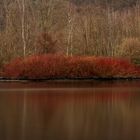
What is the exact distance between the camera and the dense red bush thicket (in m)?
47.6

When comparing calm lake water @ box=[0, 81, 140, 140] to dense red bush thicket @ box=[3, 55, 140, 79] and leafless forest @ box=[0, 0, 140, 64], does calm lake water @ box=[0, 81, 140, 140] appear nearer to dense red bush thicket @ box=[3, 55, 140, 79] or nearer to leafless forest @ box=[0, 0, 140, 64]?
dense red bush thicket @ box=[3, 55, 140, 79]

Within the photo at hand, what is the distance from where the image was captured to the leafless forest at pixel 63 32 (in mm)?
53781

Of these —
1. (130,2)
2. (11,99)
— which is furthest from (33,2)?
(11,99)

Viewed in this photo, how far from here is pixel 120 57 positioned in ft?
174

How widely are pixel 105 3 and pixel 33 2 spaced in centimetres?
3148

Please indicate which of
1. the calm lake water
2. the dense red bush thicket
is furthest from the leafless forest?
the calm lake water

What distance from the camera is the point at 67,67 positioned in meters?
48.4

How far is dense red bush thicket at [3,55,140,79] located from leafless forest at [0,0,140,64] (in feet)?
10.2

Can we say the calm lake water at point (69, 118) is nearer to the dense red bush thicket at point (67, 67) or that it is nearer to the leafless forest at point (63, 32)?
the dense red bush thicket at point (67, 67)

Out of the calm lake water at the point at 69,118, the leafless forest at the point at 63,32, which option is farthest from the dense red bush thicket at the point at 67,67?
the calm lake water at the point at 69,118

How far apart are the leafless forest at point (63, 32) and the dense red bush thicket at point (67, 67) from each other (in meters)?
3.12

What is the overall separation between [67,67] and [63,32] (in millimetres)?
13912

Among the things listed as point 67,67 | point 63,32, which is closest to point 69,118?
point 67,67

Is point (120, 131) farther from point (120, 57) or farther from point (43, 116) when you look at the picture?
point (120, 57)
